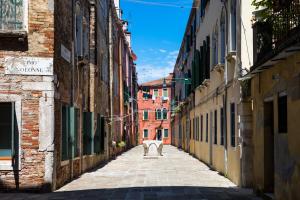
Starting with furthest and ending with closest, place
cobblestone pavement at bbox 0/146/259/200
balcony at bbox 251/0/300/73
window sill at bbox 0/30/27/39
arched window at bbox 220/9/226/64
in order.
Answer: arched window at bbox 220/9/226/64 < window sill at bbox 0/30/27/39 < cobblestone pavement at bbox 0/146/259/200 < balcony at bbox 251/0/300/73

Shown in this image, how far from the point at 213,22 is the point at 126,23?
33.7m

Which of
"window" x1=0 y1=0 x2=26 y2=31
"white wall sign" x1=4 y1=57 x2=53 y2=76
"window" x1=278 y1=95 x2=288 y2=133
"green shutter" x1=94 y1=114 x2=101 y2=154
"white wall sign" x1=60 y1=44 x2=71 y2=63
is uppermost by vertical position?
"window" x1=0 y1=0 x2=26 y2=31

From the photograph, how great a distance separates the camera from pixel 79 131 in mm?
17484

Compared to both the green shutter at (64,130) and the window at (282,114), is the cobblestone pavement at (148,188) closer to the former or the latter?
the green shutter at (64,130)

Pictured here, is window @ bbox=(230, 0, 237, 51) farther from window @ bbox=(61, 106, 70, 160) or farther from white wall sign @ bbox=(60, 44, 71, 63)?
window @ bbox=(61, 106, 70, 160)

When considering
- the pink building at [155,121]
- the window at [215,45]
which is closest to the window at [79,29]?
the window at [215,45]

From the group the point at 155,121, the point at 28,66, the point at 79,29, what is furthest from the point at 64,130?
the point at 155,121

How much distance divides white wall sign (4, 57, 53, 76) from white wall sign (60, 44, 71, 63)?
123cm

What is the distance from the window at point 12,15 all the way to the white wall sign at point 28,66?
2.57 feet

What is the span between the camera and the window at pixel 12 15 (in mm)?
12500

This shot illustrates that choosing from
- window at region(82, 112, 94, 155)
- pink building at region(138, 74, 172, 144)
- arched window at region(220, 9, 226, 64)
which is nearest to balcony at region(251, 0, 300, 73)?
arched window at region(220, 9, 226, 64)

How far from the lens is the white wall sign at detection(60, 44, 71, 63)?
546 inches

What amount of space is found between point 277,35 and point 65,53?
638 cm

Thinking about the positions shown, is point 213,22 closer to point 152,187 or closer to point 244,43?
point 244,43
